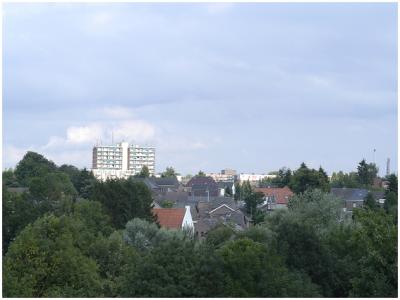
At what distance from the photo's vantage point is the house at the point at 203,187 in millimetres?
107713

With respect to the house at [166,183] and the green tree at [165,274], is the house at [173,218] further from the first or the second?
the house at [166,183]

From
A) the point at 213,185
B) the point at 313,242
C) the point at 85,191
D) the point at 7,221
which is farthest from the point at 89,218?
the point at 213,185

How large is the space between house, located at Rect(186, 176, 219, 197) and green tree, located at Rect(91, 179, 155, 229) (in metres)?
58.2

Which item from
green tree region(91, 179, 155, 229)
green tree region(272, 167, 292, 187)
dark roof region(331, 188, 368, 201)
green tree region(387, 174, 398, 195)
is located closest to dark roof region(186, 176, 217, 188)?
green tree region(272, 167, 292, 187)

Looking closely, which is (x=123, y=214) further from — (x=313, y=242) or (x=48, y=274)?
(x=48, y=274)

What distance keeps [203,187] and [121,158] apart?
41.7 m

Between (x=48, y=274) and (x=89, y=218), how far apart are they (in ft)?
50.4

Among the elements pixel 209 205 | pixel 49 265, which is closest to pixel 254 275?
pixel 49 265

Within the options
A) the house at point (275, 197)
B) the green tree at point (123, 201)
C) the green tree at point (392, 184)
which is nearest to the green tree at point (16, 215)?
the green tree at point (123, 201)

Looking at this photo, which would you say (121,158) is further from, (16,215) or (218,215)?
(16,215)

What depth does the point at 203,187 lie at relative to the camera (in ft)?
377

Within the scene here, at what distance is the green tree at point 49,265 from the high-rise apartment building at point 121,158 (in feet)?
392

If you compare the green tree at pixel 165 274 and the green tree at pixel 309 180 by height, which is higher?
the green tree at pixel 309 180

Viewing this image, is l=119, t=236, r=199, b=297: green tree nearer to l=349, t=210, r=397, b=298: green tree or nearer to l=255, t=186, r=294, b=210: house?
l=349, t=210, r=397, b=298: green tree
